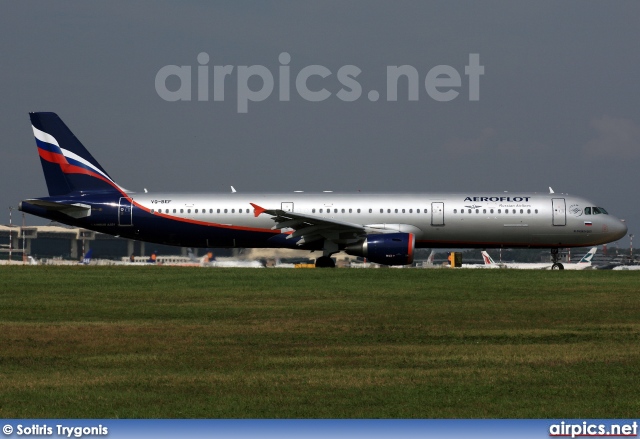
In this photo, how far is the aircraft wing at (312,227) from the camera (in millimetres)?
43938

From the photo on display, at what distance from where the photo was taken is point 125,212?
4788 cm

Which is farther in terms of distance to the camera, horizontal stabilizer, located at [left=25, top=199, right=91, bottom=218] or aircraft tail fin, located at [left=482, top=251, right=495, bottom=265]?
aircraft tail fin, located at [left=482, top=251, right=495, bottom=265]

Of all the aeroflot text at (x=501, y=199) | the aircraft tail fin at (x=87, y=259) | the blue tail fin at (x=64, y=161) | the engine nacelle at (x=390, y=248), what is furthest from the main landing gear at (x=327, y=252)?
the aircraft tail fin at (x=87, y=259)

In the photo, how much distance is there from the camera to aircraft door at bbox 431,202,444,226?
151ft

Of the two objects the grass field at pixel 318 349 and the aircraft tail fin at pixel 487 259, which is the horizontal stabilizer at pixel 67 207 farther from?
the aircraft tail fin at pixel 487 259

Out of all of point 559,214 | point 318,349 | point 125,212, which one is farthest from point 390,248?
point 318,349

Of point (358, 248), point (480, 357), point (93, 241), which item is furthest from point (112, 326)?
point (93, 241)

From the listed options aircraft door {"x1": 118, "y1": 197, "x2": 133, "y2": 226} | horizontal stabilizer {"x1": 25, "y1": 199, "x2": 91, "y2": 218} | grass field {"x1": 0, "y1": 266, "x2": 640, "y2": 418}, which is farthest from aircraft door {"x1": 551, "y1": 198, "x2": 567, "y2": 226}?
horizontal stabilizer {"x1": 25, "y1": 199, "x2": 91, "y2": 218}

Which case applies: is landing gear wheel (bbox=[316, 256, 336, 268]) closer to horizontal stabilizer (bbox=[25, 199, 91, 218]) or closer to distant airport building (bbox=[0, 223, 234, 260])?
horizontal stabilizer (bbox=[25, 199, 91, 218])

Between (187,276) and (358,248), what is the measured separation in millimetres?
10253

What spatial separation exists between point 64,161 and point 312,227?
13.1 metres

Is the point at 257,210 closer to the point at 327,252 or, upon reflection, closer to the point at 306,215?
the point at 306,215

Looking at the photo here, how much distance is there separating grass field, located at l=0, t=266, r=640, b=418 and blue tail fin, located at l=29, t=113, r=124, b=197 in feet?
46.2

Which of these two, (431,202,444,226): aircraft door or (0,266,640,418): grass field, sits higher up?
(431,202,444,226): aircraft door
